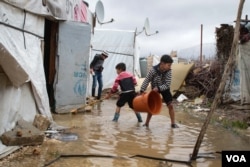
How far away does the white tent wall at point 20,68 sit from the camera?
5051 mm

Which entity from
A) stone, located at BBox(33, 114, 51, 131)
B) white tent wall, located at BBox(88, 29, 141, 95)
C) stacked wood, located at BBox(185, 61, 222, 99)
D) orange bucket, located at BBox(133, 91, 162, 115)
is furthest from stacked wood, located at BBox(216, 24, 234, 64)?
stone, located at BBox(33, 114, 51, 131)

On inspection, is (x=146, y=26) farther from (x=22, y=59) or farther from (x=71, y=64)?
(x=22, y=59)

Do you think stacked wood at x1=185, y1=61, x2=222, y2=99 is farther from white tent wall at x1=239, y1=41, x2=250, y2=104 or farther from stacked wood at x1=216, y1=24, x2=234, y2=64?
white tent wall at x1=239, y1=41, x2=250, y2=104

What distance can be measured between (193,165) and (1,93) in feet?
8.98

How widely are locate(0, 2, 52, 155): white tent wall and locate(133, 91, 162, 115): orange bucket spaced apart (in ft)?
5.83

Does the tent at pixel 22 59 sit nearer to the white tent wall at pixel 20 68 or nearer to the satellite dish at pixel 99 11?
the white tent wall at pixel 20 68

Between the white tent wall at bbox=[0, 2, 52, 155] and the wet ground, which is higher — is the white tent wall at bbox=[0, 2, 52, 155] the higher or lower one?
the higher one

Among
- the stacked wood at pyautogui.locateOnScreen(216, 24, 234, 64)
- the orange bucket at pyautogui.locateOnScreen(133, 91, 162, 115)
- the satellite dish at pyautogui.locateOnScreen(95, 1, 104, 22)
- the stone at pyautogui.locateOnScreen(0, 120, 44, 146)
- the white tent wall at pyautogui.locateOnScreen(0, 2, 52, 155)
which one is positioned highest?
the satellite dish at pyautogui.locateOnScreen(95, 1, 104, 22)

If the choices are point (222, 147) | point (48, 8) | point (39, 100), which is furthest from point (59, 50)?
point (222, 147)

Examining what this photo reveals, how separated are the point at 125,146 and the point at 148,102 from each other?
184cm

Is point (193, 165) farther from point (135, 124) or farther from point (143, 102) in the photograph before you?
point (135, 124)

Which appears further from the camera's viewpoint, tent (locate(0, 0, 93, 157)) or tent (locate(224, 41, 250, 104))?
tent (locate(224, 41, 250, 104))

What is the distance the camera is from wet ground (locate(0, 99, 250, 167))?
458cm

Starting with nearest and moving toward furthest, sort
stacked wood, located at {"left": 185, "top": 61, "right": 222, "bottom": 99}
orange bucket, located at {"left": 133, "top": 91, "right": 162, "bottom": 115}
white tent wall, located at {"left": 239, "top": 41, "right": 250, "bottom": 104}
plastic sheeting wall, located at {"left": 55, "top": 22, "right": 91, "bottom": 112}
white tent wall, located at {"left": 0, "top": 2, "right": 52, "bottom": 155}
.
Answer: white tent wall, located at {"left": 0, "top": 2, "right": 52, "bottom": 155}
orange bucket, located at {"left": 133, "top": 91, "right": 162, "bottom": 115}
plastic sheeting wall, located at {"left": 55, "top": 22, "right": 91, "bottom": 112}
white tent wall, located at {"left": 239, "top": 41, "right": 250, "bottom": 104}
stacked wood, located at {"left": 185, "top": 61, "right": 222, "bottom": 99}
